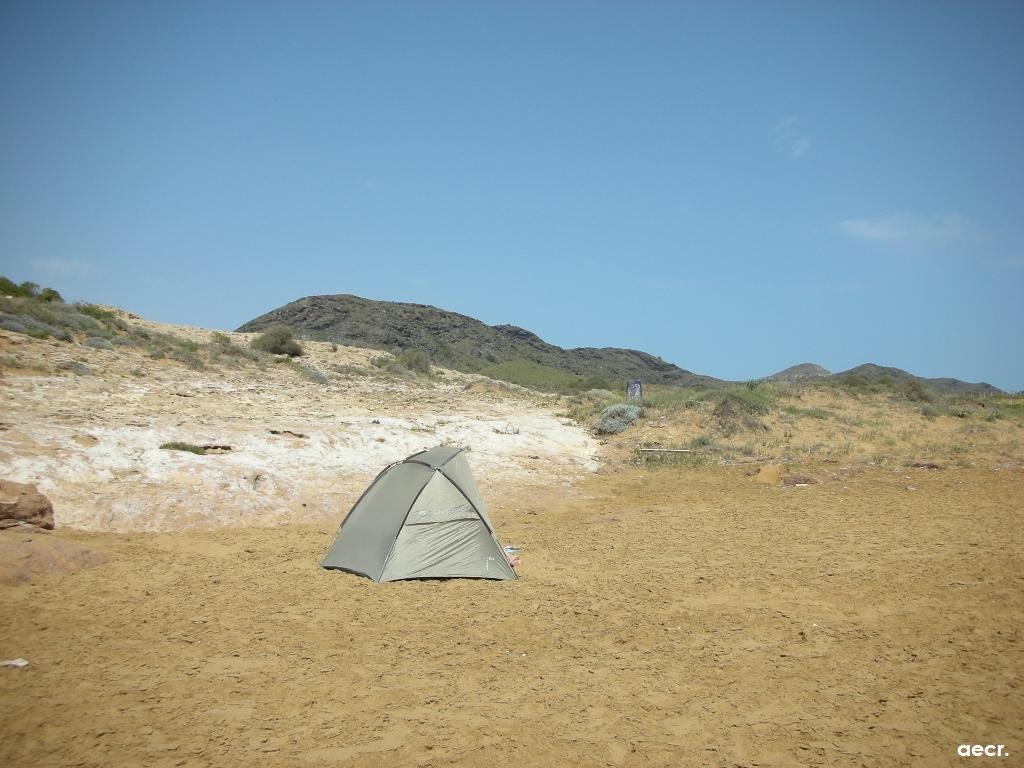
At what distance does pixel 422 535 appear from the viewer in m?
9.63

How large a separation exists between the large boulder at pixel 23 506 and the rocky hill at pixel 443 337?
4174cm

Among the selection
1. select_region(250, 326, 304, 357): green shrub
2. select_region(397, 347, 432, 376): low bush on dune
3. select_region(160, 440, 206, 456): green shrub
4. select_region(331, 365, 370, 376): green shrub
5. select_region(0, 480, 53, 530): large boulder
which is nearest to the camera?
select_region(0, 480, 53, 530): large boulder

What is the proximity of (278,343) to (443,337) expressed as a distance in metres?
41.1

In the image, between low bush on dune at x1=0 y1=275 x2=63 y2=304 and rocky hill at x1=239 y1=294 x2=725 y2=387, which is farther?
rocky hill at x1=239 y1=294 x2=725 y2=387

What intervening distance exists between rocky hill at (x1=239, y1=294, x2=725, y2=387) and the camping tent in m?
41.4

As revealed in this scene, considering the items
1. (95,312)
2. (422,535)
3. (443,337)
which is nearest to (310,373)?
(95,312)

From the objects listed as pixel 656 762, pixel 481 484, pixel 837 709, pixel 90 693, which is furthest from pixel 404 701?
pixel 481 484

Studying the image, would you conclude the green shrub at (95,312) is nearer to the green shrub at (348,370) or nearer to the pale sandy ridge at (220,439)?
the pale sandy ridge at (220,439)

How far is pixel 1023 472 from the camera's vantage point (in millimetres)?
16422

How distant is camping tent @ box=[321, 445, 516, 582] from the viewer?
30.8 ft

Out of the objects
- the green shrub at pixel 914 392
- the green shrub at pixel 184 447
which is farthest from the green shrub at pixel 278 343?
the green shrub at pixel 914 392

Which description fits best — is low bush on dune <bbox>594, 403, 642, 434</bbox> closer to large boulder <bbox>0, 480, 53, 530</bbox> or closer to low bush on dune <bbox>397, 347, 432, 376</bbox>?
low bush on dune <bbox>397, 347, 432, 376</bbox>

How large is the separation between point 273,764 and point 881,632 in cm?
627

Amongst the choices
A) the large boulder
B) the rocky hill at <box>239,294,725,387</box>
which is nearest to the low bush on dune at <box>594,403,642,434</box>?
the large boulder
